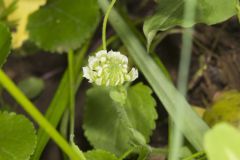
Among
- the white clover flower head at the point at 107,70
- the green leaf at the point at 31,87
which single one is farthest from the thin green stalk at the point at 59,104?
the white clover flower head at the point at 107,70

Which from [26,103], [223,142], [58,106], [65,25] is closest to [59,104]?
[58,106]

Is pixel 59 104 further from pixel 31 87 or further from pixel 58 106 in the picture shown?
pixel 31 87

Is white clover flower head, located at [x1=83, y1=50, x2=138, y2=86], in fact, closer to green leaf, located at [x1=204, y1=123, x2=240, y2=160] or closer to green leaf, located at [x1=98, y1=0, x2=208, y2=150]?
green leaf, located at [x1=98, y1=0, x2=208, y2=150]

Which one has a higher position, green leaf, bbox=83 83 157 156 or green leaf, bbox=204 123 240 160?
green leaf, bbox=204 123 240 160

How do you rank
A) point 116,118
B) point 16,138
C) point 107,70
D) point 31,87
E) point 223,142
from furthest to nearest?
point 31,87
point 116,118
point 16,138
point 107,70
point 223,142

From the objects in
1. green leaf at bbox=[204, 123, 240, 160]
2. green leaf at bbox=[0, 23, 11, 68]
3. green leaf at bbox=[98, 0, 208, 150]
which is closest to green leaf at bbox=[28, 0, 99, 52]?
green leaf at bbox=[98, 0, 208, 150]

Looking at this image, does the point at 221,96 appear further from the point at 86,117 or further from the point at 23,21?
the point at 23,21

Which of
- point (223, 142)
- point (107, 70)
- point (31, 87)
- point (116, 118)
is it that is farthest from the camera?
point (31, 87)
